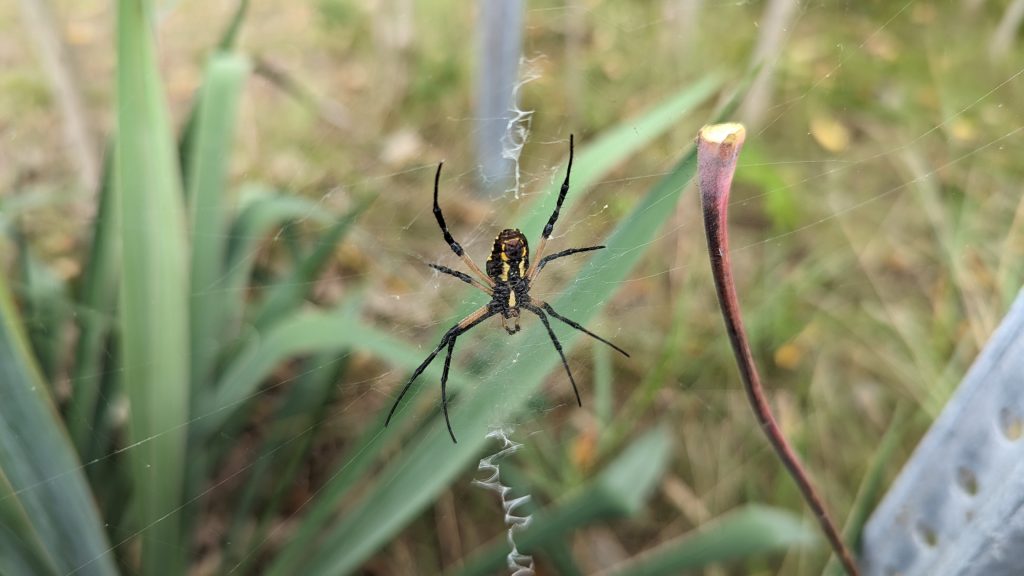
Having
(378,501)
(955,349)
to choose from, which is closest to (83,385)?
(378,501)

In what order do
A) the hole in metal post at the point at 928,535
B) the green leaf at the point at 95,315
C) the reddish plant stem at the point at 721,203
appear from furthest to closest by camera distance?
the green leaf at the point at 95,315
the hole in metal post at the point at 928,535
the reddish plant stem at the point at 721,203

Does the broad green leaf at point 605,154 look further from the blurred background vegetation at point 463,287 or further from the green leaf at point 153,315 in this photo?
the green leaf at point 153,315

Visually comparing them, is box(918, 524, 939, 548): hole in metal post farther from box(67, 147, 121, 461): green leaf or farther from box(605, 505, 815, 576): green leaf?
box(67, 147, 121, 461): green leaf

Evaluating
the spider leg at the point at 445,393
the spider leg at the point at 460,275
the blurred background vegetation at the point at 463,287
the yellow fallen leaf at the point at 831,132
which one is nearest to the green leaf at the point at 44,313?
the blurred background vegetation at the point at 463,287

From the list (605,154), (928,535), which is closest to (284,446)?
(605,154)

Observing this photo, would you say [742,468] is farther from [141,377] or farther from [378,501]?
[141,377]

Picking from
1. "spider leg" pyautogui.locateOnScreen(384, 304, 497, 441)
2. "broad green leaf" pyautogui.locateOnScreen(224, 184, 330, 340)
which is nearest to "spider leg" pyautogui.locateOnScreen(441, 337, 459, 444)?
"spider leg" pyautogui.locateOnScreen(384, 304, 497, 441)

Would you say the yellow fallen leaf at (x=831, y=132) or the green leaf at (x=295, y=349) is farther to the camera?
the yellow fallen leaf at (x=831, y=132)
